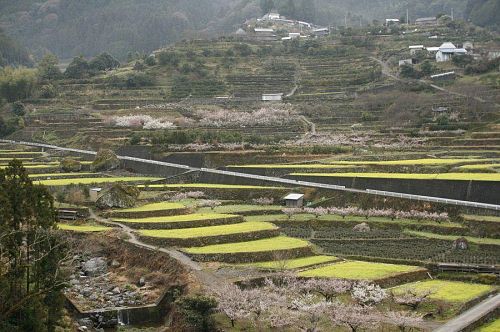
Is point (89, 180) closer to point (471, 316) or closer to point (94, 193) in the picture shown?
point (94, 193)

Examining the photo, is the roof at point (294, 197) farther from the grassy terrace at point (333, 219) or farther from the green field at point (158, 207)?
the green field at point (158, 207)

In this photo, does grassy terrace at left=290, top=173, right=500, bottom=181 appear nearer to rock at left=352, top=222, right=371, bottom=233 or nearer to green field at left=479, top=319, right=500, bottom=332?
rock at left=352, top=222, right=371, bottom=233

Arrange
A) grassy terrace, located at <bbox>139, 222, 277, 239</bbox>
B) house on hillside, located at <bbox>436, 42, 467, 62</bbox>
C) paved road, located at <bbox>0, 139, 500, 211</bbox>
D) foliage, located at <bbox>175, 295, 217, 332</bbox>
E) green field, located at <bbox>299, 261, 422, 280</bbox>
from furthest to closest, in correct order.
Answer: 1. house on hillside, located at <bbox>436, 42, 467, 62</bbox>
2. paved road, located at <bbox>0, 139, 500, 211</bbox>
3. grassy terrace, located at <bbox>139, 222, 277, 239</bbox>
4. green field, located at <bbox>299, 261, 422, 280</bbox>
5. foliage, located at <bbox>175, 295, 217, 332</bbox>

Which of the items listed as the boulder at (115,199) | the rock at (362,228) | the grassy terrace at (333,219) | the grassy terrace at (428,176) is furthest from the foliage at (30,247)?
the grassy terrace at (428,176)

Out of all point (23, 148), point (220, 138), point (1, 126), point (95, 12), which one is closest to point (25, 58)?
point (95, 12)

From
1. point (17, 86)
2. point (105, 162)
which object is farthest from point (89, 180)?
point (17, 86)

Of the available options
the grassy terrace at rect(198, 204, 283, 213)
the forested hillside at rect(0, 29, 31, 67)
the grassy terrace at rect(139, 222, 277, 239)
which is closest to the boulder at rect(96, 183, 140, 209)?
the grassy terrace at rect(198, 204, 283, 213)

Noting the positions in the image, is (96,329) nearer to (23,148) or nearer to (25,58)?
(23,148)

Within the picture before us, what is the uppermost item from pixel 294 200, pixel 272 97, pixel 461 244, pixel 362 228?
pixel 461 244
